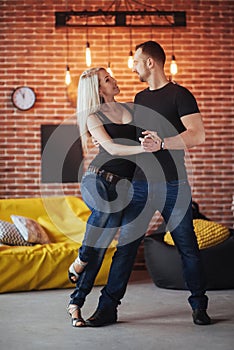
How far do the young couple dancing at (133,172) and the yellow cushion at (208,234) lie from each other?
54.9 inches

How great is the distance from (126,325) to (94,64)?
3.36 m

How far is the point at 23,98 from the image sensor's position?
7.20 metres

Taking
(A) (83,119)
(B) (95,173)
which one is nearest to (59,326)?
(B) (95,173)

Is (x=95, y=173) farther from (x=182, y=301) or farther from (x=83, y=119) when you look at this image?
(x=182, y=301)

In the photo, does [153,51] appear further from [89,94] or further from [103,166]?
[103,166]

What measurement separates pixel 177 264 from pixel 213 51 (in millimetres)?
2526

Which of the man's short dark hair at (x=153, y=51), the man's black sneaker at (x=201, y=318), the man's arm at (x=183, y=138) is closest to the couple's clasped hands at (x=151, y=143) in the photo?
the man's arm at (x=183, y=138)

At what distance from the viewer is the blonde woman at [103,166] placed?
439 cm

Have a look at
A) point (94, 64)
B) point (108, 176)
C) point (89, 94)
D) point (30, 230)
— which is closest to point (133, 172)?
point (108, 176)

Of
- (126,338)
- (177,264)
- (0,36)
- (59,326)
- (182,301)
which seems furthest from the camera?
(0,36)

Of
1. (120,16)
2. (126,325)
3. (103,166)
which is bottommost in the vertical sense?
(126,325)

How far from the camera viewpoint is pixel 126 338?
14.0 feet

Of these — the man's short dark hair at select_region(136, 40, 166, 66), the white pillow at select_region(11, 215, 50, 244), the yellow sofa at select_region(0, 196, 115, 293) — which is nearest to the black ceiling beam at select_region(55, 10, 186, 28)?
the yellow sofa at select_region(0, 196, 115, 293)

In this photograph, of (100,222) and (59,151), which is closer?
(100,222)
